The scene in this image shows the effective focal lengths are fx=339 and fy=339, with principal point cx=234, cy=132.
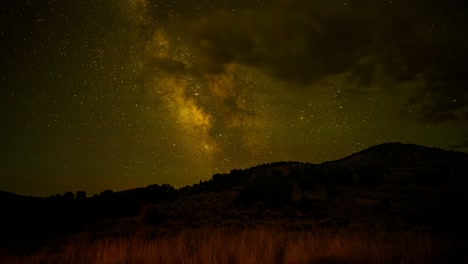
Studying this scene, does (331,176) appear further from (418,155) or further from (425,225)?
(418,155)

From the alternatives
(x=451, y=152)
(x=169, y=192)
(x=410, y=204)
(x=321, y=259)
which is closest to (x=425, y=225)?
(x=410, y=204)

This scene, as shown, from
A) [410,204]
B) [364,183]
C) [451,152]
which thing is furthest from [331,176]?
[451,152]

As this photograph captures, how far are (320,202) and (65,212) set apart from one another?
26.7 m

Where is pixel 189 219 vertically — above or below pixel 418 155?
below

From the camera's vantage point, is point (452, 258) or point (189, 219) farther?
point (189, 219)

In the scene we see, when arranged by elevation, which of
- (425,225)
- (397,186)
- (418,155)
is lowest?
(425,225)

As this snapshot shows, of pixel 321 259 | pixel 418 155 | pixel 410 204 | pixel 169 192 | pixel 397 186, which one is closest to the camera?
pixel 321 259

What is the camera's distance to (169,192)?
52500mm

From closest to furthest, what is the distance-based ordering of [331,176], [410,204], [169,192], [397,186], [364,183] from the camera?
[410,204]
[397,186]
[364,183]
[331,176]
[169,192]

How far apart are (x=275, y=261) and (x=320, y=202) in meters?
24.4

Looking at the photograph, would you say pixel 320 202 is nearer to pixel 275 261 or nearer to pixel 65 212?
pixel 275 261

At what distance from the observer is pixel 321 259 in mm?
5734

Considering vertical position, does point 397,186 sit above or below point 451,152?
below

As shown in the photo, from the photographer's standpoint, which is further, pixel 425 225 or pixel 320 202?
pixel 320 202
